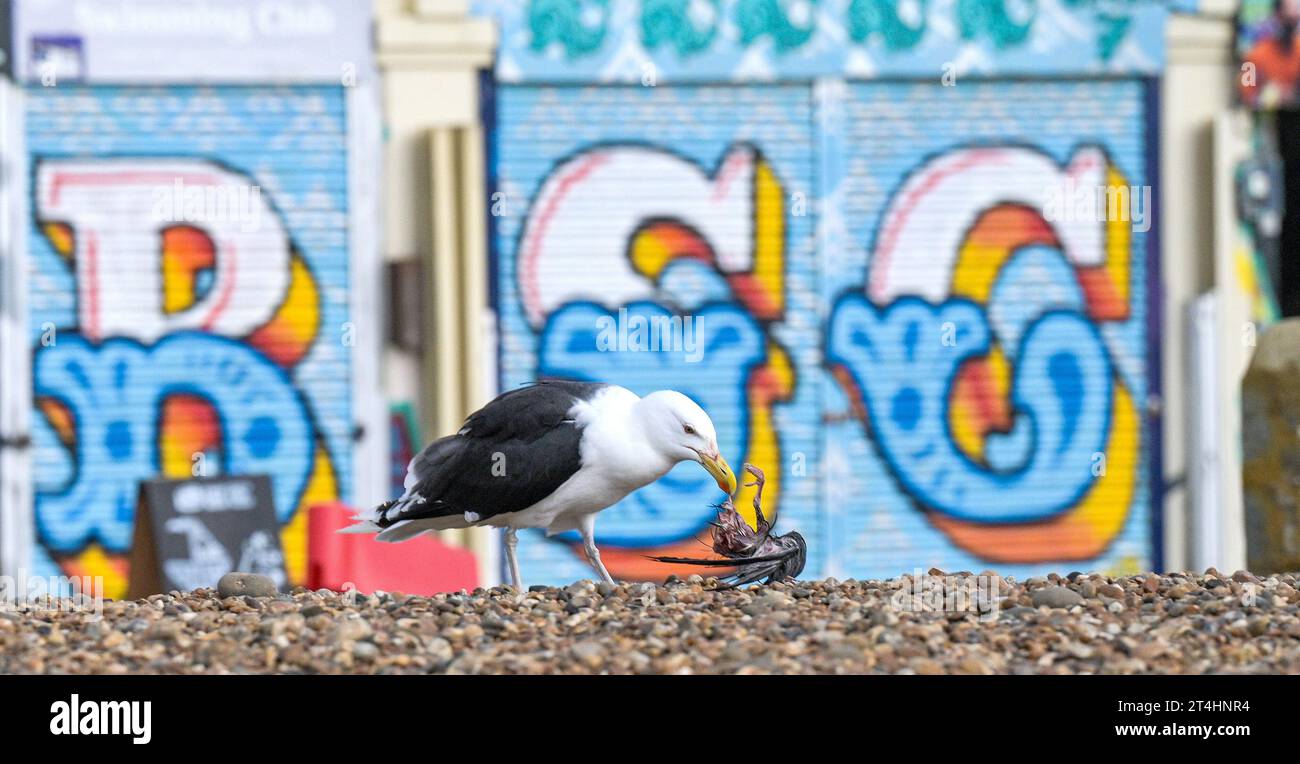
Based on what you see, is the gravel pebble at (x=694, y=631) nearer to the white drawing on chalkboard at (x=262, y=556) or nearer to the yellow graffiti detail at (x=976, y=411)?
the white drawing on chalkboard at (x=262, y=556)

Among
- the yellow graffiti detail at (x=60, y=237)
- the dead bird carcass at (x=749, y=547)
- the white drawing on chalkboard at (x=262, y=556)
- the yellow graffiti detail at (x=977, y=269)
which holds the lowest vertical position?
the white drawing on chalkboard at (x=262, y=556)

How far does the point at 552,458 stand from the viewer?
5008 mm

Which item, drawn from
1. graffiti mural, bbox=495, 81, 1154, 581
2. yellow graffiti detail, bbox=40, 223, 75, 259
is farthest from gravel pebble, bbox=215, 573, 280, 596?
yellow graffiti detail, bbox=40, 223, 75, 259

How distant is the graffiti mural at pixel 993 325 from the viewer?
12.5 meters

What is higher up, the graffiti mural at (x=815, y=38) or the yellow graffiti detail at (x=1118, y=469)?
the graffiti mural at (x=815, y=38)

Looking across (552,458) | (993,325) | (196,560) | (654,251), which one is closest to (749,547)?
(552,458)

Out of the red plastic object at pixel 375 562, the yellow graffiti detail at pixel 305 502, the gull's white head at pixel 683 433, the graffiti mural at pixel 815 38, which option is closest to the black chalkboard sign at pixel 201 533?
the red plastic object at pixel 375 562

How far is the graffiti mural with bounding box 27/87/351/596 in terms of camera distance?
11875 mm

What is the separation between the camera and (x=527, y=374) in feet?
40.6

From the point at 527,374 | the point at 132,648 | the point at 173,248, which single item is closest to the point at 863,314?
the point at 527,374

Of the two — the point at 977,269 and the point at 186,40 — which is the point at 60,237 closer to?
the point at 186,40

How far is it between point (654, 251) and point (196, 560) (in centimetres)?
454

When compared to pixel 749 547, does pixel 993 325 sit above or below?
above

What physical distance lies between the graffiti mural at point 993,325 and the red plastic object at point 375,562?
5.04 metres
